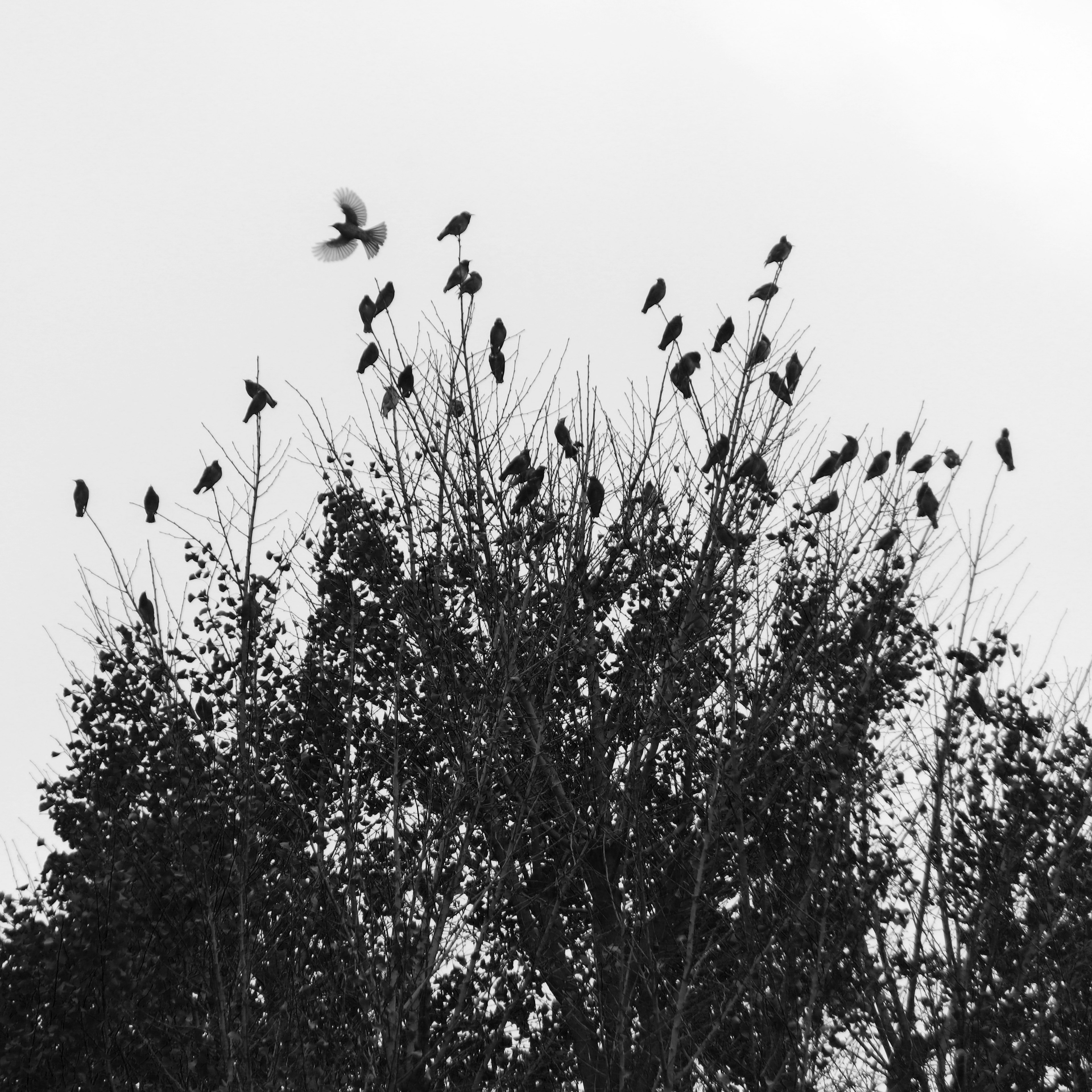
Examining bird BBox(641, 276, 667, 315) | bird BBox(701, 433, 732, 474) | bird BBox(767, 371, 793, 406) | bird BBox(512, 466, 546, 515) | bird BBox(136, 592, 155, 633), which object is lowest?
bird BBox(136, 592, 155, 633)

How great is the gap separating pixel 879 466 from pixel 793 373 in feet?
4.67

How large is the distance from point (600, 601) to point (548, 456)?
51.4 inches

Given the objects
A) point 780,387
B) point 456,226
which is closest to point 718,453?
point 780,387

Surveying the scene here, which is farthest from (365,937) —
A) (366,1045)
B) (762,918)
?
(762,918)

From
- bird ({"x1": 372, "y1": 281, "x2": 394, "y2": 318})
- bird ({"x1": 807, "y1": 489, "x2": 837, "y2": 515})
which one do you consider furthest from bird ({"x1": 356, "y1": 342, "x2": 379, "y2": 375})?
bird ({"x1": 807, "y1": 489, "x2": 837, "y2": 515})

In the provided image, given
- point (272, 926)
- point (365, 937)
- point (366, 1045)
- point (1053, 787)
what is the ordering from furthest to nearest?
point (1053, 787), point (272, 926), point (365, 937), point (366, 1045)

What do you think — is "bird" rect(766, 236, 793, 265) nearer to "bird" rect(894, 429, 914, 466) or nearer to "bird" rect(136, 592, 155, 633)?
"bird" rect(894, 429, 914, 466)

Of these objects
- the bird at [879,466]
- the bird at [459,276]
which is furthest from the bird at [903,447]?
the bird at [459,276]

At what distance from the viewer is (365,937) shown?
23.4 ft

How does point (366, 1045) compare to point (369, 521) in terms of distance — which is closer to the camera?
point (366, 1045)

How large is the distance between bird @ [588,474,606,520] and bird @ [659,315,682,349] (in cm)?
141

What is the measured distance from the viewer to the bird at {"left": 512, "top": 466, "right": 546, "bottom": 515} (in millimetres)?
9391

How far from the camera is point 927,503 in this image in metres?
10.3

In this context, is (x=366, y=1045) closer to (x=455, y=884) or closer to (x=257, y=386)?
(x=455, y=884)
